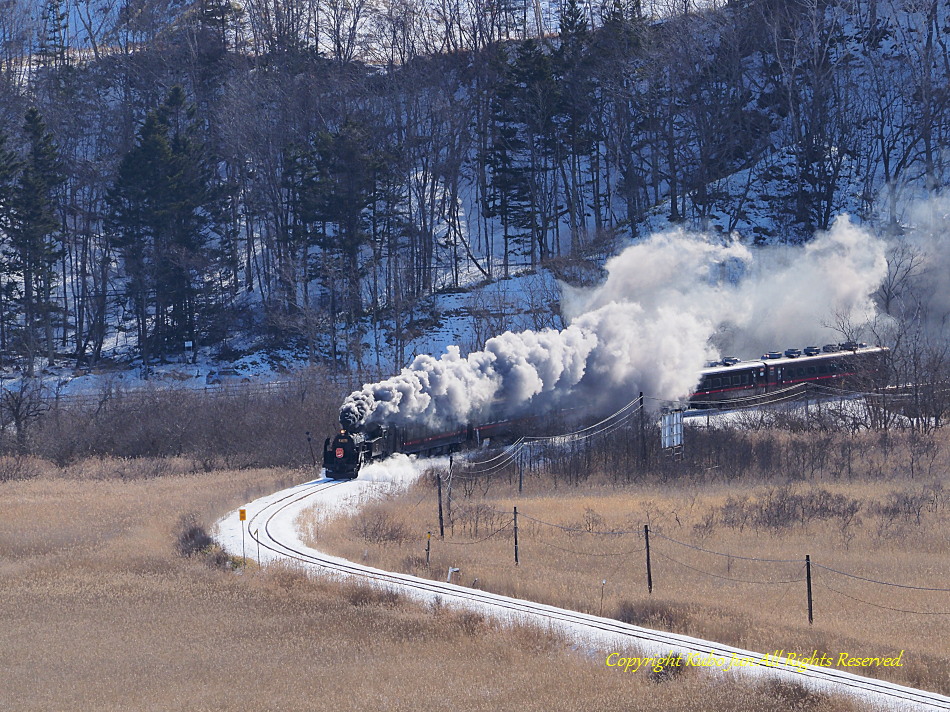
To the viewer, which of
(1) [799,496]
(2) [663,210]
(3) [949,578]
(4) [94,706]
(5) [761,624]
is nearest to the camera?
(4) [94,706]

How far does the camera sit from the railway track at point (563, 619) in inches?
661

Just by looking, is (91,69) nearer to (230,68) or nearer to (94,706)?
(230,68)

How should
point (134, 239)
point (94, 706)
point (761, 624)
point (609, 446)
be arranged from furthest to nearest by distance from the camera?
point (134, 239)
point (609, 446)
point (761, 624)
point (94, 706)

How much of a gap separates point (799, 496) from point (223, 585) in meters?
19.4

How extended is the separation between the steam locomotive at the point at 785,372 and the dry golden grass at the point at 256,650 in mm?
29796

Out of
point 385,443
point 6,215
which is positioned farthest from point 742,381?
point 6,215

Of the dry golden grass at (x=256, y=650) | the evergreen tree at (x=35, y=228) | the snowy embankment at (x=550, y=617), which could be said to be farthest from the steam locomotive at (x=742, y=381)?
the evergreen tree at (x=35, y=228)

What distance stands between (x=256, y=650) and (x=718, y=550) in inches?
535

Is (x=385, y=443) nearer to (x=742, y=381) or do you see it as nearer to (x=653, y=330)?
(x=653, y=330)

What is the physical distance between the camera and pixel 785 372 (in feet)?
177

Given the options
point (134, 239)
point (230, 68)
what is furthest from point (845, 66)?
point (134, 239)

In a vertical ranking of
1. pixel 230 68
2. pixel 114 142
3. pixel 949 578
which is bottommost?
pixel 949 578

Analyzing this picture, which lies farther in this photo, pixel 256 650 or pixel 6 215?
pixel 6 215

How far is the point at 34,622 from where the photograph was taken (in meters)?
23.1
